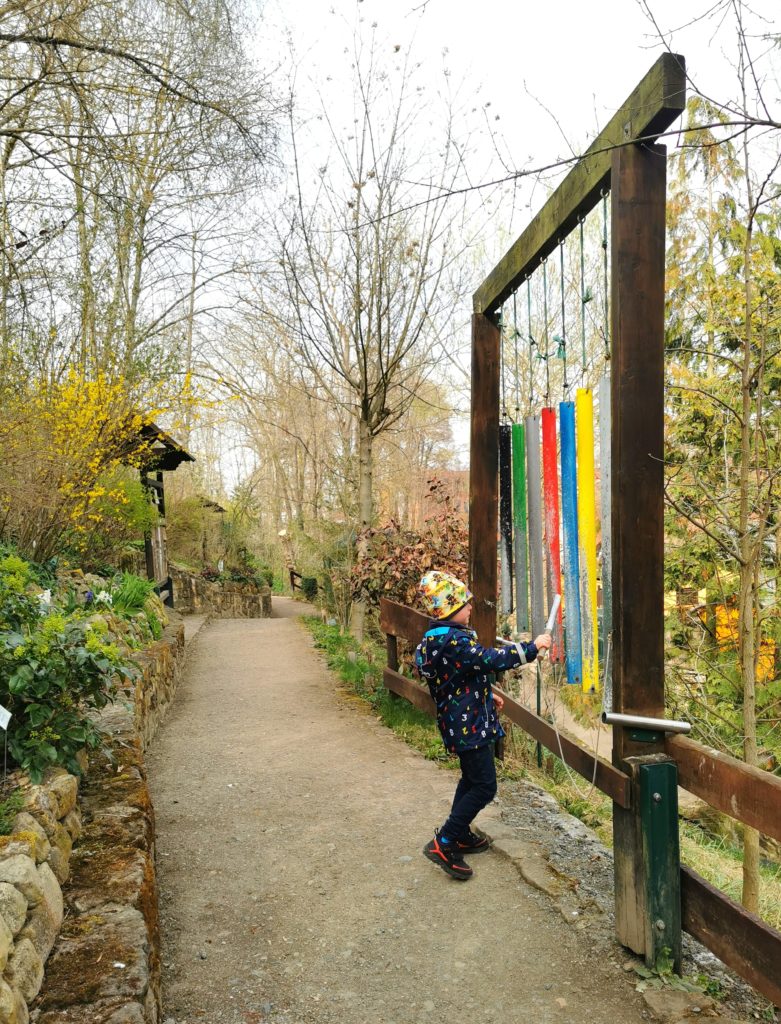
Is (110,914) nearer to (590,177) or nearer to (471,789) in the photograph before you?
(471,789)

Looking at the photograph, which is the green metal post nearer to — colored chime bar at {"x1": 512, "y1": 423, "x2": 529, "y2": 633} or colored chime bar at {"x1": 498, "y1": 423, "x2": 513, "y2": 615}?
colored chime bar at {"x1": 512, "y1": 423, "x2": 529, "y2": 633}

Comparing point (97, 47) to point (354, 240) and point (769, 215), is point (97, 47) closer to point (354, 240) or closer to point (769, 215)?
point (354, 240)

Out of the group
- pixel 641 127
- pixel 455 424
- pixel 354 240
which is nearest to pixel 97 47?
pixel 354 240

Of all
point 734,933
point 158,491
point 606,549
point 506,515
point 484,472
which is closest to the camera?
point 734,933

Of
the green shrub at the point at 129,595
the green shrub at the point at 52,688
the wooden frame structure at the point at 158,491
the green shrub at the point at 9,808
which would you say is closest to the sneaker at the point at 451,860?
the green shrub at the point at 52,688

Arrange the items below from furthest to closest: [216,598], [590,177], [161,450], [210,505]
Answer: [210,505], [216,598], [161,450], [590,177]

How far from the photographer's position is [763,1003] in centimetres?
275

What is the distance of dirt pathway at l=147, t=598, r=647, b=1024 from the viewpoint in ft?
9.13

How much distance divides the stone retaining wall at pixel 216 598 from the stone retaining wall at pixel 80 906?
1716cm

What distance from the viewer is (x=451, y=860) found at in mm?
3738

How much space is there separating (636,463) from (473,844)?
89.4 inches

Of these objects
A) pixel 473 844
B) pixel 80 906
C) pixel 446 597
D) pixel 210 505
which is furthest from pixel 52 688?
pixel 210 505

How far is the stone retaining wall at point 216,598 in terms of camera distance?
2083 cm

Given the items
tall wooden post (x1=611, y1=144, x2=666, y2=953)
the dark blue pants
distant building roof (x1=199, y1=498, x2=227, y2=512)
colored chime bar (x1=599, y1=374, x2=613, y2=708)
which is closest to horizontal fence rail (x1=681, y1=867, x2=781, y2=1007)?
tall wooden post (x1=611, y1=144, x2=666, y2=953)
